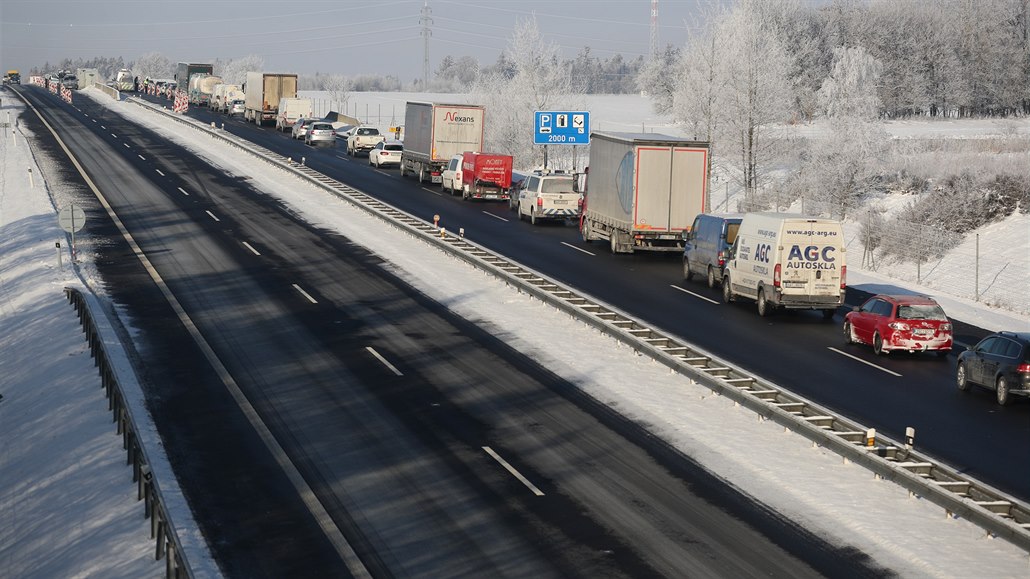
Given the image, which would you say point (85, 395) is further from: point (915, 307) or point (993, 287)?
point (993, 287)

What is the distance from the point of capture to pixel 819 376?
26812 millimetres

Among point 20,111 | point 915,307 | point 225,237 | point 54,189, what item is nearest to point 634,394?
point 915,307

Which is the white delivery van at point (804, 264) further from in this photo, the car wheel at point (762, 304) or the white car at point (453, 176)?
the white car at point (453, 176)

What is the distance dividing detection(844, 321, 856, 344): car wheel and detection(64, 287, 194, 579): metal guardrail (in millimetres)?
17156

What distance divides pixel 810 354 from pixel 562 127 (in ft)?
111

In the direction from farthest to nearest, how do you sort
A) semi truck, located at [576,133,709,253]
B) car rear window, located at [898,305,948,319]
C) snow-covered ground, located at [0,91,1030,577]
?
semi truck, located at [576,133,709,253], car rear window, located at [898,305,948,319], snow-covered ground, located at [0,91,1030,577]

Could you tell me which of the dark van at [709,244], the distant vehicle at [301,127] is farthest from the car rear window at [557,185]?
the distant vehicle at [301,127]

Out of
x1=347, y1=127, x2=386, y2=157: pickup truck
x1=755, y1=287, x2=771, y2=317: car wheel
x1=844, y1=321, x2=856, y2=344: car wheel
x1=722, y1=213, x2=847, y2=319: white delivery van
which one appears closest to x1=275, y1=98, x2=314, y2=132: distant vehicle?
x1=347, y1=127, x2=386, y2=157: pickup truck

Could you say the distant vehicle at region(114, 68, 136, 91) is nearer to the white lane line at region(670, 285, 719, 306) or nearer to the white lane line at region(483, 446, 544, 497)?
the white lane line at region(670, 285, 719, 306)

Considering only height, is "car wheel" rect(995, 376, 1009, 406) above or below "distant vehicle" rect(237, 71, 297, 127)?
below

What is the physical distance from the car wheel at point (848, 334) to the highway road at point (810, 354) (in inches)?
8.8

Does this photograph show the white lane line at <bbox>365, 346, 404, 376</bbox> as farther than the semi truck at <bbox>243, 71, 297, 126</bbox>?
No

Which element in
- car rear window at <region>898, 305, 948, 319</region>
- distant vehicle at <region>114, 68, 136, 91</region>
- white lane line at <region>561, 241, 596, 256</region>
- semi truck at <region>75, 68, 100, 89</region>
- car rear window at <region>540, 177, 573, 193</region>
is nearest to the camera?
car rear window at <region>898, 305, 948, 319</region>

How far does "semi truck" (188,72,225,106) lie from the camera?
396 ft
